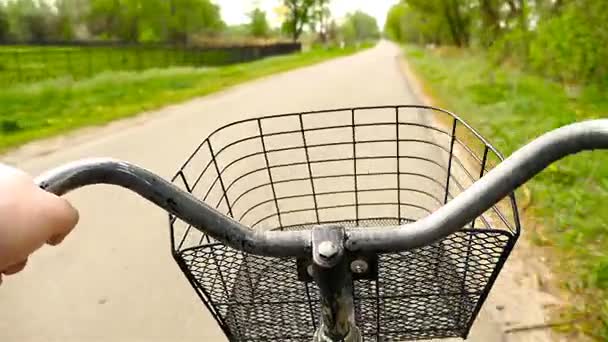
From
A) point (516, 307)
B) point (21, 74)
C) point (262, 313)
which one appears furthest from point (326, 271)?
point (21, 74)

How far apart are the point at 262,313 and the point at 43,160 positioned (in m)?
5.37

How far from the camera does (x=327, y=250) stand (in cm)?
77

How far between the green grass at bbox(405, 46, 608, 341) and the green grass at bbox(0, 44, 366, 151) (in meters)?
Answer: 5.61

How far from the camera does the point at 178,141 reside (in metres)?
6.55

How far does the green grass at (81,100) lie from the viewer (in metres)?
7.69

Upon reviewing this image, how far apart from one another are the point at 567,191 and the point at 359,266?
11.6 ft

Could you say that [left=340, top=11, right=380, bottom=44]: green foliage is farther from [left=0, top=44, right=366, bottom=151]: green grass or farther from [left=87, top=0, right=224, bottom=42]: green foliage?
[left=0, top=44, right=366, bottom=151]: green grass

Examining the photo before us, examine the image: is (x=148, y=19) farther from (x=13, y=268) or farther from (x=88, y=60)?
(x=13, y=268)

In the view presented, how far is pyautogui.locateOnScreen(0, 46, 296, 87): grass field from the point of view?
47.8 feet

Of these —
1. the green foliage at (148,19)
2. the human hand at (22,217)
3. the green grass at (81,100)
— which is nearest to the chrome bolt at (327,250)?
the human hand at (22,217)

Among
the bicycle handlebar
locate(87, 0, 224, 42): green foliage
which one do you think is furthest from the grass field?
locate(87, 0, 224, 42): green foliage

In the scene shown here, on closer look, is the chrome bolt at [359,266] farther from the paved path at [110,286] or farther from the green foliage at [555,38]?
the green foliage at [555,38]

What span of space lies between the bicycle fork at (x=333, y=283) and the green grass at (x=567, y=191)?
1.88m

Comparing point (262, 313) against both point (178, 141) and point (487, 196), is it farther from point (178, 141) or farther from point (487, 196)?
point (178, 141)
